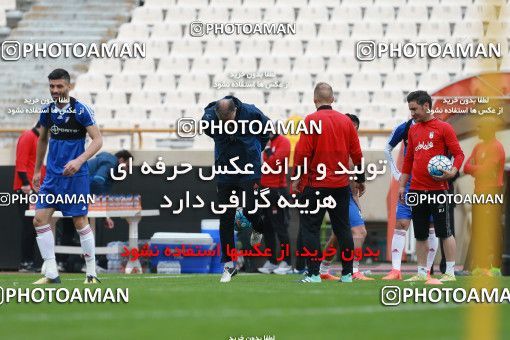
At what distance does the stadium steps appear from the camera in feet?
73.6

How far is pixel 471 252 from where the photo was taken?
14.8 m

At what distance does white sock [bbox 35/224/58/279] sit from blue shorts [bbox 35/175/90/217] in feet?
0.70

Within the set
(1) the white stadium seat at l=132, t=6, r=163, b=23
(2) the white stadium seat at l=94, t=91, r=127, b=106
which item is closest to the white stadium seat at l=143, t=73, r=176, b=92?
(2) the white stadium seat at l=94, t=91, r=127, b=106

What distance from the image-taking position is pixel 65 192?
35.0 feet

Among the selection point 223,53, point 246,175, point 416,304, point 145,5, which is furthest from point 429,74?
point 416,304

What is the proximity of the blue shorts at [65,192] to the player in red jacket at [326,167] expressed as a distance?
182 cm

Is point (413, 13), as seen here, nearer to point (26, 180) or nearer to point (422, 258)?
point (26, 180)

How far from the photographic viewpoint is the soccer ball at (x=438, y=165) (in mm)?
10930

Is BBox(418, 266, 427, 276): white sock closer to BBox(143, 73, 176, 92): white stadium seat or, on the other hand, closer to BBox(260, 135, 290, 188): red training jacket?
BBox(260, 135, 290, 188): red training jacket

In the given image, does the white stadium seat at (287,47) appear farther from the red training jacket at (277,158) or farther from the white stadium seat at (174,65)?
the red training jacket at (277,158)

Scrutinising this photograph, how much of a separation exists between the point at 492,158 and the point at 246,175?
3244 mm

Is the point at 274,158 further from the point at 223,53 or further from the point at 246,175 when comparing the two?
the point at 223,53

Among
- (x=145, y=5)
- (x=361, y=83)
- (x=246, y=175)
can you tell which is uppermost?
(x=145, y=5)

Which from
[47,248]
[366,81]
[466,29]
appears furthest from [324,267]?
[466,29]
